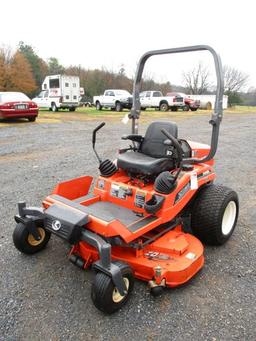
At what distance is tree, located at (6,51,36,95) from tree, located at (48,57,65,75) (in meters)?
9.34

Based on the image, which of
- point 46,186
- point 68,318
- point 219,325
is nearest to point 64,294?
point 68,318

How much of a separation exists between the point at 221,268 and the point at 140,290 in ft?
2.79

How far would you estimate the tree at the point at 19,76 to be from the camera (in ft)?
129

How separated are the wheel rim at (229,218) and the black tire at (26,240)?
1.88 meters

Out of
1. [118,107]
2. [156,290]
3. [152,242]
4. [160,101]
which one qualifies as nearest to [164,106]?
[160,101]

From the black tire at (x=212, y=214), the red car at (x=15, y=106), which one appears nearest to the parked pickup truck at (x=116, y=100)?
the red car at (x=15, y=106)

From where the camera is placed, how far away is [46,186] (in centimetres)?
516

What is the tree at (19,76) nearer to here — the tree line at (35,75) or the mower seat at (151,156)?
the tree line at (35,75)

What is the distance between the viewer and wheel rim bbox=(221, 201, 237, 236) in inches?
136

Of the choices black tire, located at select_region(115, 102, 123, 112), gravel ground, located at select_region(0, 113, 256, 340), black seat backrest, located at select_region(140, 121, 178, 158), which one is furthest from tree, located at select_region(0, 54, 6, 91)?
black seat backrest, located at select_region(140, 121, 178, 158)

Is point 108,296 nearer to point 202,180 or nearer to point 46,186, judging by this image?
point 202,180

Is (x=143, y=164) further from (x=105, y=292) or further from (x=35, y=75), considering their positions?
(x=35, y=75)

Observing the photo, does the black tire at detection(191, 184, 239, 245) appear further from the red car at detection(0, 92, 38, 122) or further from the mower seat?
the red car at detection(0, 92, 38, 122)

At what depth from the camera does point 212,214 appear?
10.5 ft
